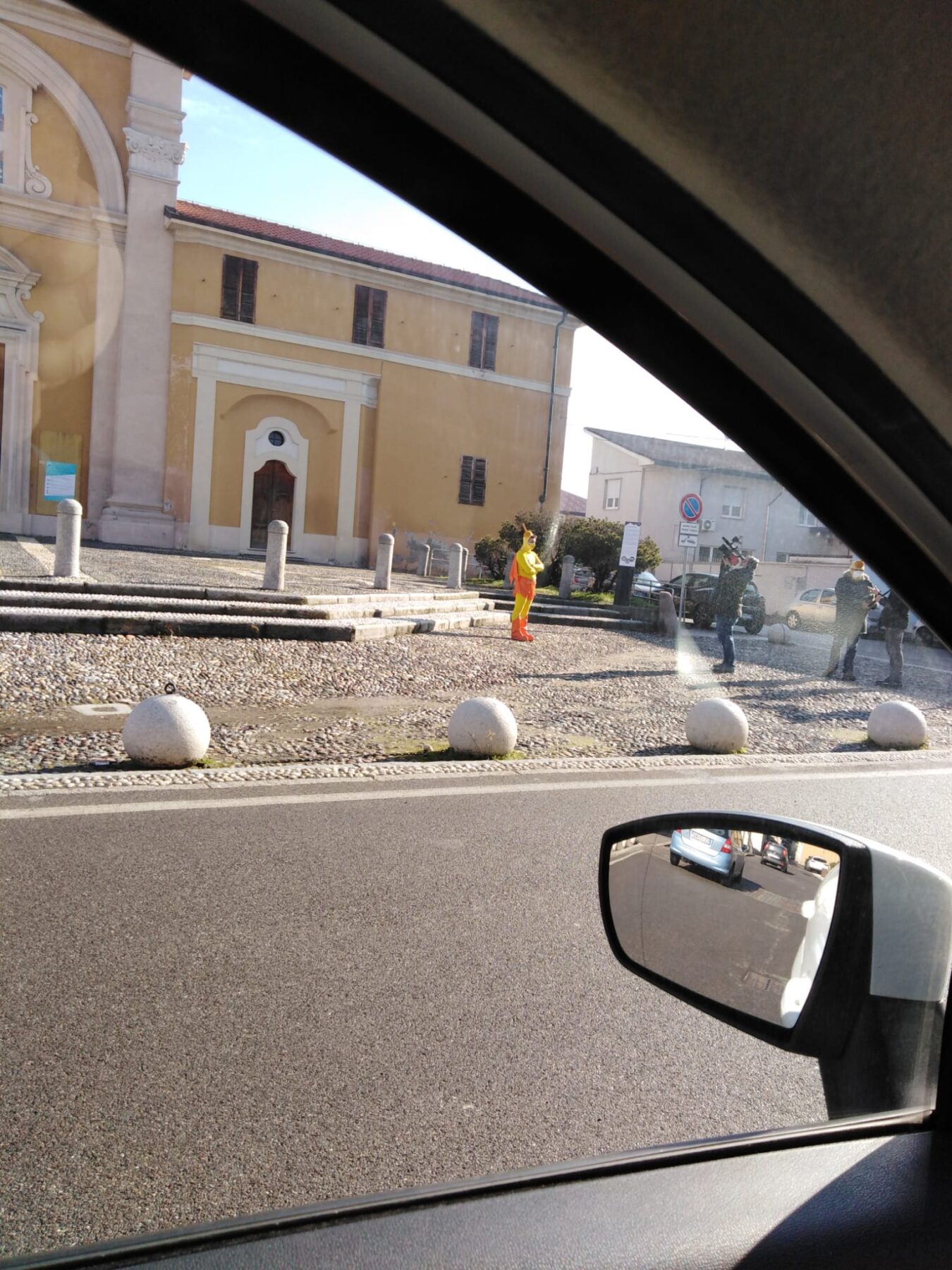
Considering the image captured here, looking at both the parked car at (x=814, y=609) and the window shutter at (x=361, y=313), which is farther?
the window shutter at (x=361, y=313)

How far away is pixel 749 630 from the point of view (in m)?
1.08

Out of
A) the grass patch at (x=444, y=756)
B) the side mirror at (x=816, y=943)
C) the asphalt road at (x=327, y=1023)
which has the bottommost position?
the grass patch at (x=444, y=756)

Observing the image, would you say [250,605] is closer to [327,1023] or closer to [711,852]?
[327,1023]

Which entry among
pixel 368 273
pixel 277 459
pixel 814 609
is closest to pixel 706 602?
pixel 814 609

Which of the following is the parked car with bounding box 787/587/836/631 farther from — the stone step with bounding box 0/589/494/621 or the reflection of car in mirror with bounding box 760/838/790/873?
the stone step with bounding box 0/589/494/621

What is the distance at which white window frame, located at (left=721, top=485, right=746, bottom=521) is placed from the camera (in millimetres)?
946

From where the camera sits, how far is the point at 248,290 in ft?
5.42

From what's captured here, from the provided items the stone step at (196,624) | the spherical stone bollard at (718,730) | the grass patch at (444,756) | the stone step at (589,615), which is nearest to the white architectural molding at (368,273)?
the stone step at (589,615)

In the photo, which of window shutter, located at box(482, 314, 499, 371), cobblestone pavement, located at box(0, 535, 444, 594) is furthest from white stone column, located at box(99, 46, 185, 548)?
cobblestone pavement, located at box(0, 535, 444, 594)

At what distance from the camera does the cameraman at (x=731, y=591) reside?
3.39 ft

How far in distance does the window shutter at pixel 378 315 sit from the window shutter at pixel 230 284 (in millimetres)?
420

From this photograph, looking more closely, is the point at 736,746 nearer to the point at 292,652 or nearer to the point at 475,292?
the point at 475,292

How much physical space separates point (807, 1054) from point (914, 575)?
1.64 feet

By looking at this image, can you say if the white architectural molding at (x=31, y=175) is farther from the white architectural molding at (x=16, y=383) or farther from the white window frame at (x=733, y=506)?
the white window frame at (x=733, y=506)
